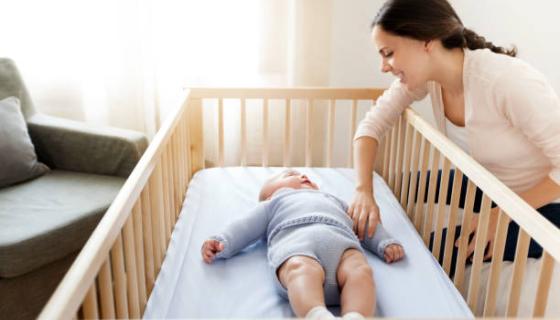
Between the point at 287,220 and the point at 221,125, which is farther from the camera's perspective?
the point at 221,125

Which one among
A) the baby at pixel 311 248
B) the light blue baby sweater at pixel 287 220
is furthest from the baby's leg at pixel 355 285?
the light blue baby sweater at pixel 287 220

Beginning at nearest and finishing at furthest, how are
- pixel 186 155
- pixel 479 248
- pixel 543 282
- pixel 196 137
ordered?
pixel 543 282 → pixel 479 248 → pixel 186 155 → pixel 196 137

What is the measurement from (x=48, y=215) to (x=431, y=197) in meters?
1.11

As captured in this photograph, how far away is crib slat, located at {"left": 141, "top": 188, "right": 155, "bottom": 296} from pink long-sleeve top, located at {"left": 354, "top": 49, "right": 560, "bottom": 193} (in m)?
0.78

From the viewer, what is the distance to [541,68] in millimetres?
1928

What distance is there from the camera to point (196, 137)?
2055 millimetres

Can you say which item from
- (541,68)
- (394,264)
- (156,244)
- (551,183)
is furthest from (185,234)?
(541,68)

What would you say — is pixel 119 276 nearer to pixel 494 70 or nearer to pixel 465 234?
pixel 465 234

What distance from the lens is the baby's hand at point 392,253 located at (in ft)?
4.59

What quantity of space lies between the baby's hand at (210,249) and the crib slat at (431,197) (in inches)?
22.9

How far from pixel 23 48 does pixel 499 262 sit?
2.00 m

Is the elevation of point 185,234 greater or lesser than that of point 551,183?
lesser

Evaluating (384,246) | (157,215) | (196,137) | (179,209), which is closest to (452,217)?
(384,246)

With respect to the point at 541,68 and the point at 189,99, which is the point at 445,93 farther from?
the point at 189,99
